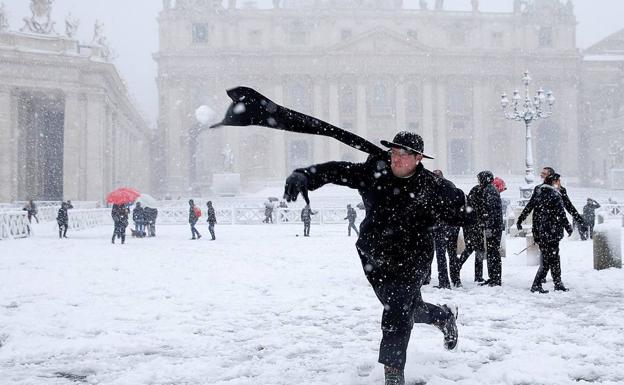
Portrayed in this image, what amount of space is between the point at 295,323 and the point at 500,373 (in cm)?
234

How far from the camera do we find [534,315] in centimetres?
595

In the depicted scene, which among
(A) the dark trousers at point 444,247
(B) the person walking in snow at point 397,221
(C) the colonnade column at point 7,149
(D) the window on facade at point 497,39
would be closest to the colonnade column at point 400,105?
(D) the window on facade at point 497,39

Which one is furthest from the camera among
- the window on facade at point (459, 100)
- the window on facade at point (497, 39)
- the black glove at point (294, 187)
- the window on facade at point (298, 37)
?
the window on facade at point (497, 39)

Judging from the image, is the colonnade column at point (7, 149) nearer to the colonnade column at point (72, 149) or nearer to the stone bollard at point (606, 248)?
the colonnade column at point (72, 149)

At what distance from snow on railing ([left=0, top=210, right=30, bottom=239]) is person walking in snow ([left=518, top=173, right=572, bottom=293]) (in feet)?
58.0

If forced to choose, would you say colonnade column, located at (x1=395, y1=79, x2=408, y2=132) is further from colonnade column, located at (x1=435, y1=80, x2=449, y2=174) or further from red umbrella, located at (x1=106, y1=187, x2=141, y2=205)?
red umbrella, located at (x1=106, y1=187, x2=141, y2=205)

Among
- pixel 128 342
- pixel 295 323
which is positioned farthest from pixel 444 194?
pixel 128 342

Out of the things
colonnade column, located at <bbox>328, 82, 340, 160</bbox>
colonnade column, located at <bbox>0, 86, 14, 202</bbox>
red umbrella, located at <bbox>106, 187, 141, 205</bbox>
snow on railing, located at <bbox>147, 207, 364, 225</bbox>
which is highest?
colonnade column, located at <bbox>328, 82, 340, 160</bbox>

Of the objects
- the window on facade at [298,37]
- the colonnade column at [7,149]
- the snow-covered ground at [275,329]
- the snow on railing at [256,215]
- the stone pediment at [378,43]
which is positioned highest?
the window on facade at [298,37]

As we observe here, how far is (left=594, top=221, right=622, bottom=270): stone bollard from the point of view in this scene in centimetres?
929

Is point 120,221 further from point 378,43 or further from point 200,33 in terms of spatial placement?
point 200,33

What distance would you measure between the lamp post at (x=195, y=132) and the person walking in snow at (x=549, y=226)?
49.7 m

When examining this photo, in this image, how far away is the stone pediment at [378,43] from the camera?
56531 millimetres

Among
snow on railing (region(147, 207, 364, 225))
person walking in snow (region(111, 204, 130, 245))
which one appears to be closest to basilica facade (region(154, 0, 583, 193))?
snow on railing (region(147, 207, 364, 225))
